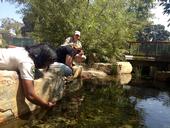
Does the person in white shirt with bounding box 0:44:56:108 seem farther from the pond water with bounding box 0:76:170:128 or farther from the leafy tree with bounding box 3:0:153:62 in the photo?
the leafy tree with bounding box 3:0:153:62

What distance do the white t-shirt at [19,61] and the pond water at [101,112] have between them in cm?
113

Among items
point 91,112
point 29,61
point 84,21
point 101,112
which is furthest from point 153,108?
point 84,21

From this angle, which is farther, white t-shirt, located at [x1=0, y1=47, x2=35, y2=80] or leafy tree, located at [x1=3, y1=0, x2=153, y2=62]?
leafy tree, located at [x1=3, y1=0, x2=153, y2=62]

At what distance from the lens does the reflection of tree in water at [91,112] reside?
6.65m

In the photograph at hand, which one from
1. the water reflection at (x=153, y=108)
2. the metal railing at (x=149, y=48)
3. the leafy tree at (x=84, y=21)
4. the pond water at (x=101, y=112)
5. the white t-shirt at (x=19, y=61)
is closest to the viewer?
the white t-shirt at (x=19, y=61)

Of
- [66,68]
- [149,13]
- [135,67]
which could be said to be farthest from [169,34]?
[66,68]

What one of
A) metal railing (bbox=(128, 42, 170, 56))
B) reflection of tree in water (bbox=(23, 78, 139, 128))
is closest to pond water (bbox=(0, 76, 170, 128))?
reflection of tree in water (bbox=(23, 78, 139, 128))

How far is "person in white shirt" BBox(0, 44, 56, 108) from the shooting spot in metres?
5.30

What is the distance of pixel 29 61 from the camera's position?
5.31 m

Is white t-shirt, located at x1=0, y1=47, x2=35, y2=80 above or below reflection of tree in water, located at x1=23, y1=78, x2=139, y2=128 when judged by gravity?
above

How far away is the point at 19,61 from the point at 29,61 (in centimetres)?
21

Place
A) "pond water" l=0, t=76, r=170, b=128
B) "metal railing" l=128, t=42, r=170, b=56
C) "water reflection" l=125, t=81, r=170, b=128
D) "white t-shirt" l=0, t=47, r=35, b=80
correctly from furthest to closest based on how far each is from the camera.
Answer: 1. "metal railing" l=128, t=42, r=170, b=56
2. "water reflection" l=125, t=81, r=170, b=128
3. "pond water" l=0, t=76, r=170, b=128
4. "white t-shirt" l=0, t=47, r=35, b=80

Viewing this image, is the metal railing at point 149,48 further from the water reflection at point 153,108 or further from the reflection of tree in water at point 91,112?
the reflection of tree in water at point 91,112

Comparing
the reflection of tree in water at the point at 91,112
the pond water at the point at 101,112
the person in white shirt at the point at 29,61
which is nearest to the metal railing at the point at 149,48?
the pond water at the point at 101,112
